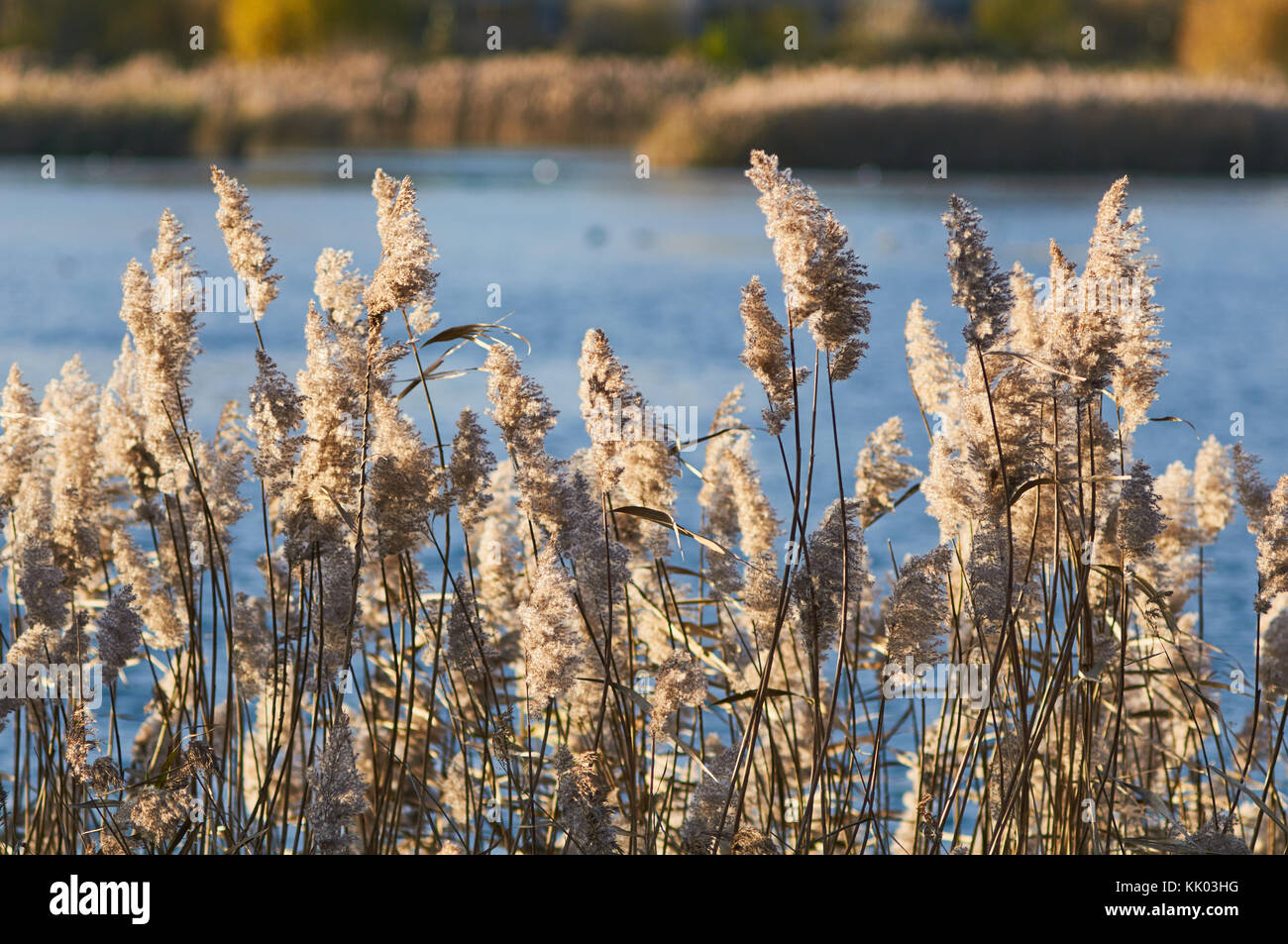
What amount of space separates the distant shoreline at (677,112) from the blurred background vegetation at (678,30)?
2.02 metres

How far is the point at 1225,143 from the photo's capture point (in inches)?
824

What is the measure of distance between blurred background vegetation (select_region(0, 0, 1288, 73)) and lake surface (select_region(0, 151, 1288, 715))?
6.66m

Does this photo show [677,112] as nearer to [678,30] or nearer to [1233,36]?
[678,30]

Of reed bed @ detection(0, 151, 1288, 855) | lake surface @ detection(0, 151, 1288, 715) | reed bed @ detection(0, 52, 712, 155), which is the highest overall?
reed bed @ detection(0, 52, 712, 155)

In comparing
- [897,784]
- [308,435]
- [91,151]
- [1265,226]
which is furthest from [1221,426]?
[91,151]

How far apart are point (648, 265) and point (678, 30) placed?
59.1 feet

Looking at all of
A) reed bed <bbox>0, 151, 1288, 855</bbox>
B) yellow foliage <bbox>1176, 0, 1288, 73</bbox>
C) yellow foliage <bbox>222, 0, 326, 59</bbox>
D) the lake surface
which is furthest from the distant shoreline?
reed bed <bbox>0, 151, 1288, 855</bbox>

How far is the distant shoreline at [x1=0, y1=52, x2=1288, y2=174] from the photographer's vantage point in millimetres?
20688

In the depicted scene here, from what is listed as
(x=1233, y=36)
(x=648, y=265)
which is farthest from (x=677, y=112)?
(x=1233, y=36)

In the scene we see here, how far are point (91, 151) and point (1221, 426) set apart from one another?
2072 centimetres

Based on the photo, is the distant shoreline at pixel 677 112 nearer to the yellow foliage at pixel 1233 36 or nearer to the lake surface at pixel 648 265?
the lake surface at pixel 648 265

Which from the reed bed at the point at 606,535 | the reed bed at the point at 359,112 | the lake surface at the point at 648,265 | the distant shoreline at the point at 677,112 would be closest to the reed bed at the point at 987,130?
the distant shoreline at the point at 677,112

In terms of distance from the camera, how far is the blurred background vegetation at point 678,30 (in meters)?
29.0

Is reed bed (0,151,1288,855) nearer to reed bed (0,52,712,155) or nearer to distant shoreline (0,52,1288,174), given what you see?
distant shoreline (0,52,1288,174)
